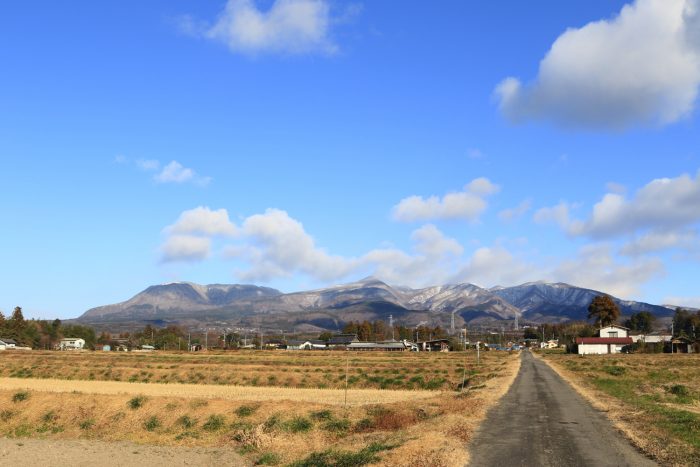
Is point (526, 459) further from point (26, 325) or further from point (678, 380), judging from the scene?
point (26, 325)

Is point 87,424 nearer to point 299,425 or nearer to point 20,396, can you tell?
point 20,396

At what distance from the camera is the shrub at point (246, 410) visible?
3353 cm

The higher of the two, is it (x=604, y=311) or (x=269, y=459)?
(x=604, y=311)

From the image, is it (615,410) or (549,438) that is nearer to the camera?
(549,438)

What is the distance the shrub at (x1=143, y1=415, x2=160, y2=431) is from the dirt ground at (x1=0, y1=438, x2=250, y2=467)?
8.66 ft

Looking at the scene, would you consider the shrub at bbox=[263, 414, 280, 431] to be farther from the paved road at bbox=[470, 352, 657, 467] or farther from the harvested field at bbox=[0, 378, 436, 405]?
the harvested field at bbox=[0, 378, 436, 405]

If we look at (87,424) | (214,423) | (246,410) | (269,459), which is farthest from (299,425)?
(87,424)

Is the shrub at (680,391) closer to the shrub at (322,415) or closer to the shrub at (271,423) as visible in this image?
the shrub at (322,415)

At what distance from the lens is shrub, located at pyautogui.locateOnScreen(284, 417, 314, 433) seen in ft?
95.6

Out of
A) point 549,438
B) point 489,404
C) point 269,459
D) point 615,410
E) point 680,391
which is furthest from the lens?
point 680,391

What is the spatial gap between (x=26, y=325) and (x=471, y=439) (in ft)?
686

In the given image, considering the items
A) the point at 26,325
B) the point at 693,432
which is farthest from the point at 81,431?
the point at 26,325

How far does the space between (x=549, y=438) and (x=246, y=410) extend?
17.2 meters

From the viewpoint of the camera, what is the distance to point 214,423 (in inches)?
1280
